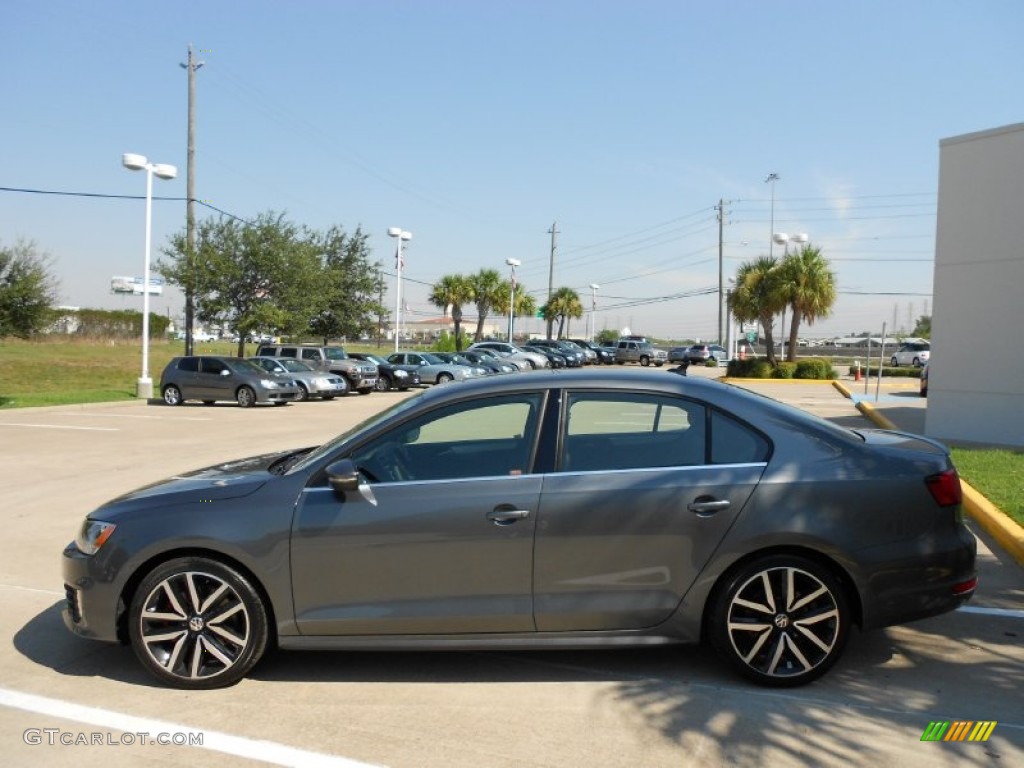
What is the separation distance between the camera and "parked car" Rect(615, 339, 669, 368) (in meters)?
58.7

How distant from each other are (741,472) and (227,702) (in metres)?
2.78

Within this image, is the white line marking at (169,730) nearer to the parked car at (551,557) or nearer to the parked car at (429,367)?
the parked car at (551,557)

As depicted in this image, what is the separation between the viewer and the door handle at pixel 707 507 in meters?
4.11

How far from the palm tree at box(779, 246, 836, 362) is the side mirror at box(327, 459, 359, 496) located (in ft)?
123

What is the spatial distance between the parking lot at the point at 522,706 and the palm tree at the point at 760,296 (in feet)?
117

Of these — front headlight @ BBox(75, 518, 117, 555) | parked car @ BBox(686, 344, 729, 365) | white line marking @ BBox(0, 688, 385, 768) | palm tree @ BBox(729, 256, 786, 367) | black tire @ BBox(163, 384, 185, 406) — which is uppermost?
palm tree @ BBox(729, 256, 786, 367)

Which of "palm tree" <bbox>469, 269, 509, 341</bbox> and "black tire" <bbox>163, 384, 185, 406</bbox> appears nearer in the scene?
"black tire" <bbox>163, 384, 185, 406</bbox>

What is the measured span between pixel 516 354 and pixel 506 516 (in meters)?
40.0

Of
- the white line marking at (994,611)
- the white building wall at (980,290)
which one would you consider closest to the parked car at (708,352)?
the white building wall at (980,290)

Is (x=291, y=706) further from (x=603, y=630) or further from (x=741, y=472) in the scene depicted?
(x=741, y=472)

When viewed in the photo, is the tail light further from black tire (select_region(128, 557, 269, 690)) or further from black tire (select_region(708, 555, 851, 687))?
black tire (select_region(128, 557, 269, 690))

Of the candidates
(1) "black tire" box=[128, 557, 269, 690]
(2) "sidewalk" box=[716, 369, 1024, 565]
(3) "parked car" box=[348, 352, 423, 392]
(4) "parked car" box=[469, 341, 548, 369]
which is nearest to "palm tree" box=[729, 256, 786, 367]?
(2) "sidewalk" box=[716, 369, 1024, 565]

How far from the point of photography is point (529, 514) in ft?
13.4

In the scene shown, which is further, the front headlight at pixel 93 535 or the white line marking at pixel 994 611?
the white line marking at pixel 994 611
